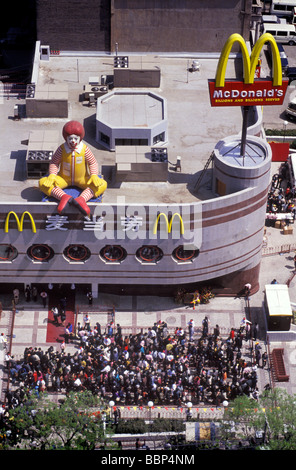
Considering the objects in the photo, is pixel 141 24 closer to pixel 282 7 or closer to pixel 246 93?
pixel 246 93

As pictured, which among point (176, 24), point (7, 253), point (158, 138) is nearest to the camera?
point (7, 253)

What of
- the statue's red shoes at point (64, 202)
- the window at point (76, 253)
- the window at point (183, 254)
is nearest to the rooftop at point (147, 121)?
the statue's red shoes at point (64, 202)

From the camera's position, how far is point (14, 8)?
133 m

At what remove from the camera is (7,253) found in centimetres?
9112

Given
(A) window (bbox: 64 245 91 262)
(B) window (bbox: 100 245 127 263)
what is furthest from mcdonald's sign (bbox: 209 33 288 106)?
(A) window (bbox: 64 245 91 262)

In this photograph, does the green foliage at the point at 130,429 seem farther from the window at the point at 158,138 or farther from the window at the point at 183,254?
the window at the point at 158,138

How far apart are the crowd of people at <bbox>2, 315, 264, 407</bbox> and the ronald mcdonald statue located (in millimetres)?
11387

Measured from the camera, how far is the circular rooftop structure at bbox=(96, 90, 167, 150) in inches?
3698

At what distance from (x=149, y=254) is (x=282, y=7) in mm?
57051

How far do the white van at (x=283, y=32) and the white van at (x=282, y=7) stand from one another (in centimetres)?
346

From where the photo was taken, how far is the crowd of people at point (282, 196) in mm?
104562

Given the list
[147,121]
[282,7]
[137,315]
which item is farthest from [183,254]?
[282,7]

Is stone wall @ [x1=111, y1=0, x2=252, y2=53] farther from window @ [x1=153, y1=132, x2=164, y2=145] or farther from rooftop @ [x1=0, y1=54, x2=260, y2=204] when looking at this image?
window @ [x1=153, y1=132, x2=164, y2=145]
